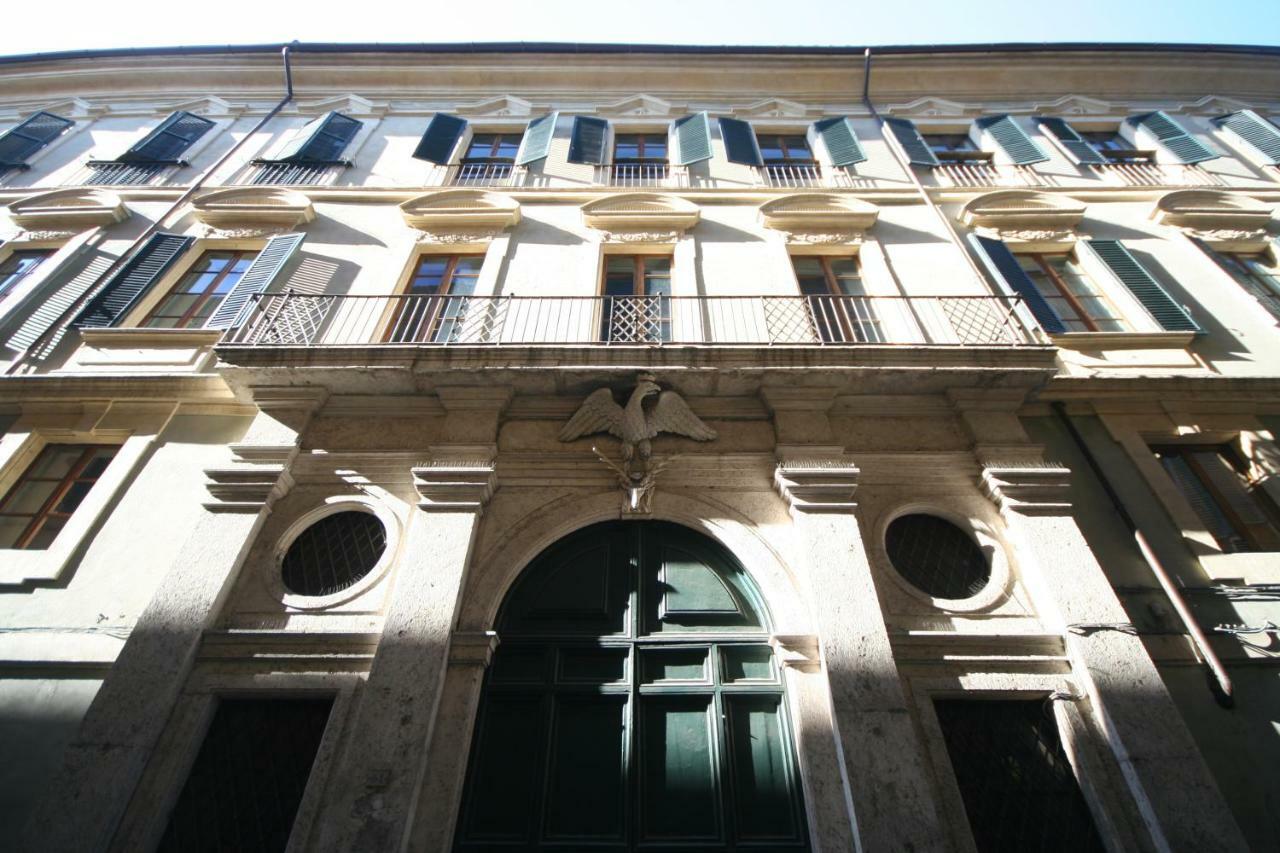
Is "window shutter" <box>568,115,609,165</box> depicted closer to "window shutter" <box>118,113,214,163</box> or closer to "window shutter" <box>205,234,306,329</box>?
"window shutter" <box>205,234,306,329</box>

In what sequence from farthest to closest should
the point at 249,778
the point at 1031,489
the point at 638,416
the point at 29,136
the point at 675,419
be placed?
the point at 29,136 → the point at 675,419 → the point at 638,416 → the point at 1031,489 → the point at 249,778

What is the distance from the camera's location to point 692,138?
33.1 ft

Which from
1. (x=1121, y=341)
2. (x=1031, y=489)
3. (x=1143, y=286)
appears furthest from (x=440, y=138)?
(x=1143, y=286)

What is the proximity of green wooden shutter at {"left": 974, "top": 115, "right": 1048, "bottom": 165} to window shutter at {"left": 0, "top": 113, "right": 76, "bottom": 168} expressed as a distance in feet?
53.2

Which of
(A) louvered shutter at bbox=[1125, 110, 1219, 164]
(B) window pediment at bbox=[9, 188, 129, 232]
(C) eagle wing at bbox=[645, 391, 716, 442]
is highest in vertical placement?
(A) louvered shutter at bbox=[1125, 110, 1219, 164]

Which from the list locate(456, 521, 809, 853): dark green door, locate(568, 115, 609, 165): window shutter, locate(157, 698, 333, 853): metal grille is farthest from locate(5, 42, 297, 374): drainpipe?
locate(456, 521, 809, 853): dark green door

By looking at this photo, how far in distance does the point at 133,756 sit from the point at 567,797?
9.51ft

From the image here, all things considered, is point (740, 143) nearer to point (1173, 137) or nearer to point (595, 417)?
point (595, 417)

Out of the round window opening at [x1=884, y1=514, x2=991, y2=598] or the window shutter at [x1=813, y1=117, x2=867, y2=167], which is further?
the window shutter at [x1=813, y1=117, x2=867, y2=167]

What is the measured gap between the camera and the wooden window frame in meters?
5.55

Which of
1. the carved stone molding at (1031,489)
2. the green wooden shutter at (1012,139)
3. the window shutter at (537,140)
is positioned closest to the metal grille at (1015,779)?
the carved stone molding at (1031,489)

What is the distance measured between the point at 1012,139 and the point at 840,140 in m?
2.88

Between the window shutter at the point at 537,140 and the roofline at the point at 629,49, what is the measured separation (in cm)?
205

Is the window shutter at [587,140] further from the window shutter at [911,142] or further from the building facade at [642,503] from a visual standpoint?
the window shutter at [911,142]
